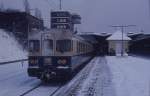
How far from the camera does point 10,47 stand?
57.6m

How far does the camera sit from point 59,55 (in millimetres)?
18516

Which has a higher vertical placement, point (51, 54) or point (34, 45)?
point (34, 45)

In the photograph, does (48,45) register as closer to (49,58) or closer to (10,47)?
(49,58)

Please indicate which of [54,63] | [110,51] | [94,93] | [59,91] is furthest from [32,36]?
[110,51]

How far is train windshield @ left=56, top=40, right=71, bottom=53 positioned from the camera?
1869 centimetres

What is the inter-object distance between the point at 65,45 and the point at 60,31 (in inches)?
29.4

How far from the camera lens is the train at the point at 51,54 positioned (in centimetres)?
1838

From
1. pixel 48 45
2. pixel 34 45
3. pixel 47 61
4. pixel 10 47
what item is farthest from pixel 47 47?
pixel 10 47

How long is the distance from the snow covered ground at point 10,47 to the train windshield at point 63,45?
32.4 meters

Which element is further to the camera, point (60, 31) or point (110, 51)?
point (110, 51)

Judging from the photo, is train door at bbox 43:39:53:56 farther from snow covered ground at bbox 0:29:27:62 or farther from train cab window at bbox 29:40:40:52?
snow covered ground at bbox 0:29:27:62

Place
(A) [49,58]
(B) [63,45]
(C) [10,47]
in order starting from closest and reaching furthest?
(A) [49,58], (B) [63,45], (C) [10,47]

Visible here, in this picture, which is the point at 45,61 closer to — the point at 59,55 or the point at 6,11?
the point at 59,55

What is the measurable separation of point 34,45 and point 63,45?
4.69ft
